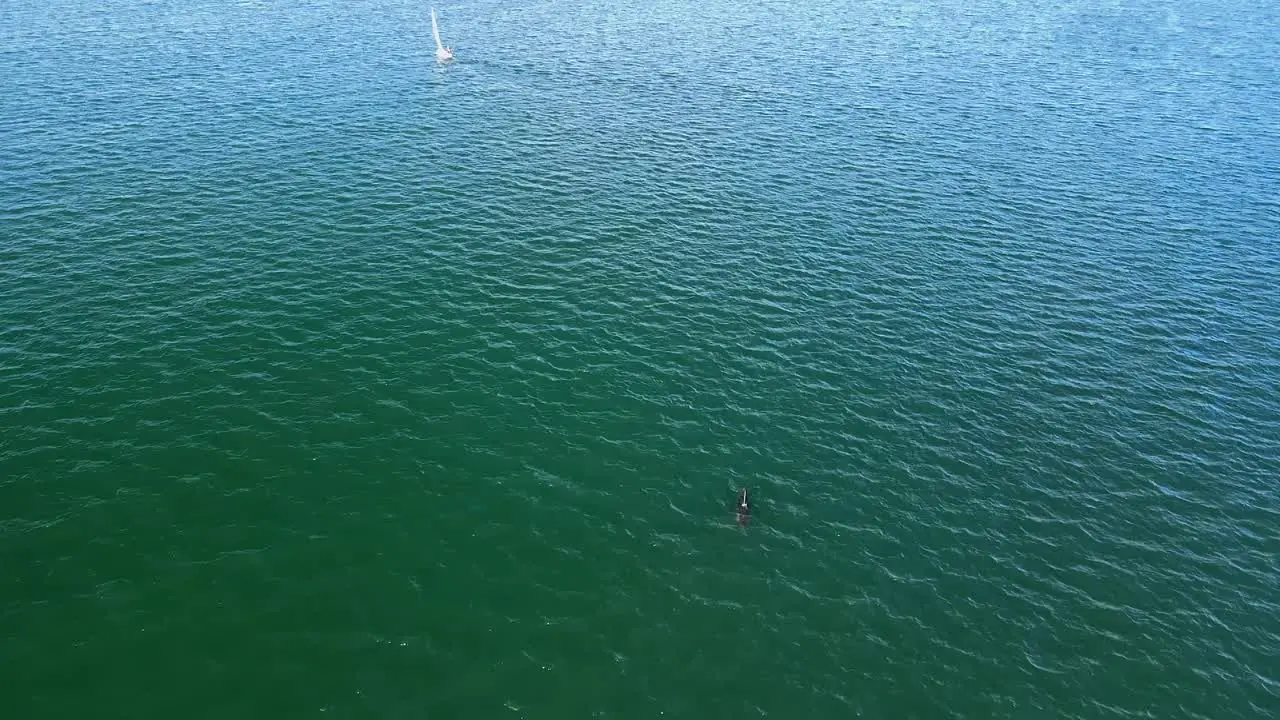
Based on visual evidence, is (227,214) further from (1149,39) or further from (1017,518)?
(1149,39)

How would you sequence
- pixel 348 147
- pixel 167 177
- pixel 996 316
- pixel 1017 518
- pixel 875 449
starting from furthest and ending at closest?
1. pixel 348 147
2. pixel 167 177
3. pixel 996 316
4. pixel 875 449
5. pixel 1017 518

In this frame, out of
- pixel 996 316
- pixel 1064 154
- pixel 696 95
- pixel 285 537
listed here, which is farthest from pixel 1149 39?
pixel 285 537

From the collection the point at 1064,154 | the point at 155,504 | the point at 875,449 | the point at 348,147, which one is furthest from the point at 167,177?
the point at 1064,154

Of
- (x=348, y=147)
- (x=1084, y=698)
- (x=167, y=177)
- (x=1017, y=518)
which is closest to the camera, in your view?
(x=1084, y=698)

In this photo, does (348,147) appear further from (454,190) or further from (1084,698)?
(1084,698)

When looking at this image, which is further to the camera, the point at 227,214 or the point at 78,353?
the point at 227,214

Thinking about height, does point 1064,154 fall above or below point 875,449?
above

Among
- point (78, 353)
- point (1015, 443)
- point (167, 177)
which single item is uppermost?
point (167, 177)
